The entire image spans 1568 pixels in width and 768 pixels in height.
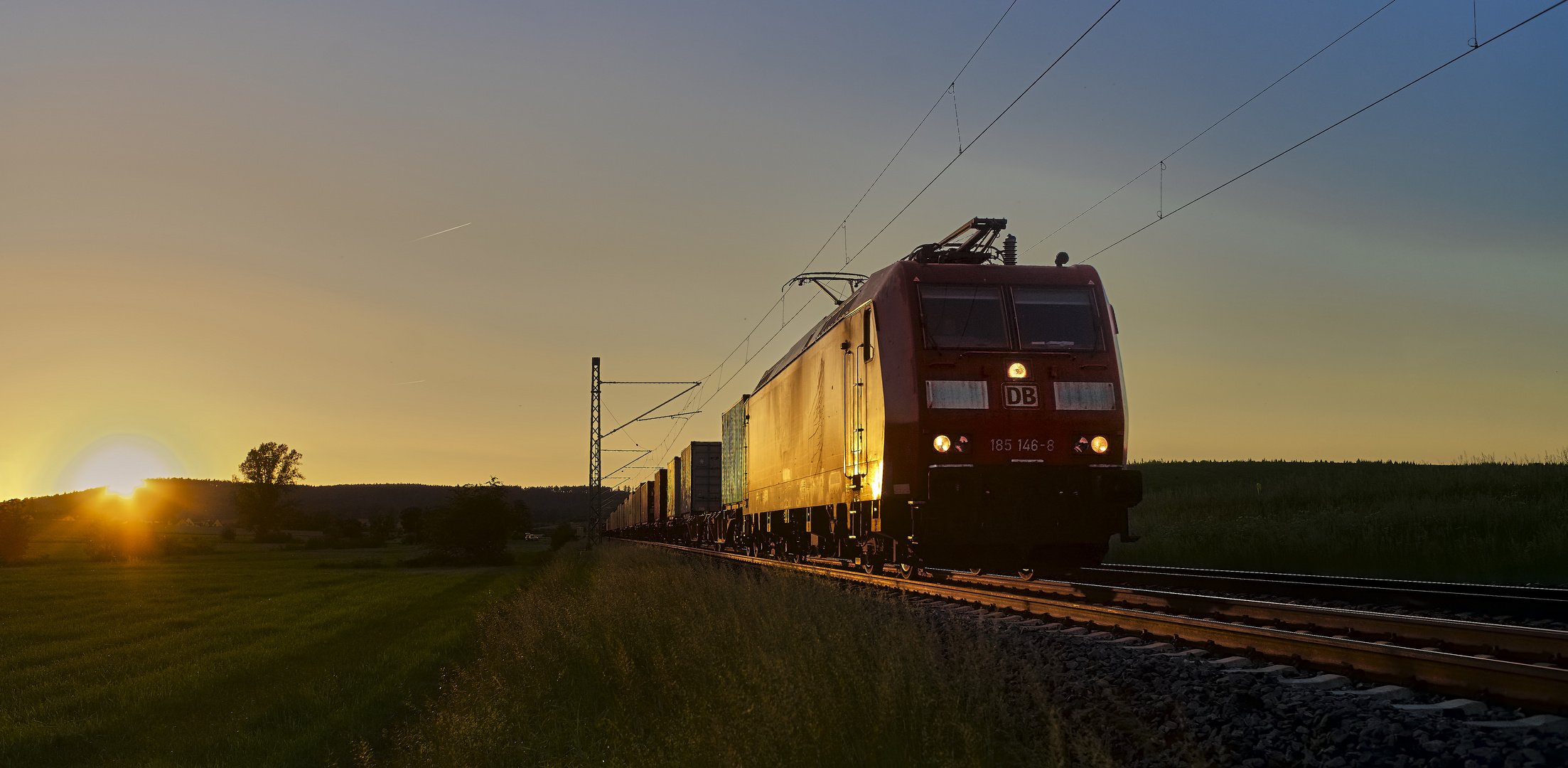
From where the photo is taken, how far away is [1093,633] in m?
8.55

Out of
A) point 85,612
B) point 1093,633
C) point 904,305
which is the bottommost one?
point 85,612

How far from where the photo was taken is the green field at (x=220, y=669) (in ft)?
33.7

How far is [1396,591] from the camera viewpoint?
977cm

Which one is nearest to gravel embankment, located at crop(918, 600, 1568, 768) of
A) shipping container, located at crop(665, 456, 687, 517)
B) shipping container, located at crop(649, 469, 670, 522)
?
shipping container, located at crop(665, 456, 687, 517)

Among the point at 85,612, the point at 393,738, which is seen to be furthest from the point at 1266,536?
the point at 85,612

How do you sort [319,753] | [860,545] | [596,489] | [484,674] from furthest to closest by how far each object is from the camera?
1. [596,489]
2. [860,545]
3. [484,674]
4. [319,753]

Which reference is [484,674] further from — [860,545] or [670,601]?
[860,545]

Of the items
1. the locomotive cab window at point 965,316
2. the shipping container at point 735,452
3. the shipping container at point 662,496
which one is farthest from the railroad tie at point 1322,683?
the shipping container at point 662,496

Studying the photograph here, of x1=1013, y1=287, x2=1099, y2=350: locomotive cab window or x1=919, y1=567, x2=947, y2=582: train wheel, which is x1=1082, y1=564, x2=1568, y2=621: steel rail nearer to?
x1=919, y1=567, x2=947, y2=582: train wheel

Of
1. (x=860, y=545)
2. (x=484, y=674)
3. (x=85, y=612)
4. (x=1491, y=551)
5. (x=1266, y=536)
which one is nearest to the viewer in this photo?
(x=484, y=674)

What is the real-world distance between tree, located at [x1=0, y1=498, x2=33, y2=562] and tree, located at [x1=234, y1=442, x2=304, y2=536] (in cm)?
6884

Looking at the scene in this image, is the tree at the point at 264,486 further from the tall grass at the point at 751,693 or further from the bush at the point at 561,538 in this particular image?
the tall grass at the point at 751,693

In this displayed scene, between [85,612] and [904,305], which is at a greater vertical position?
[904,305]

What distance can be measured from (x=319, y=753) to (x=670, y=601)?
4.93 metres
